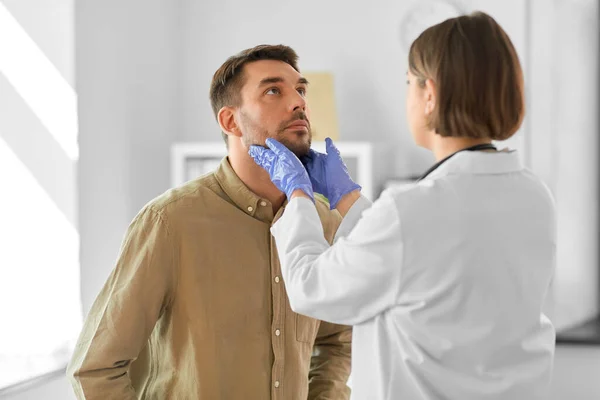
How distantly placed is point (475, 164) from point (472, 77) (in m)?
0.13

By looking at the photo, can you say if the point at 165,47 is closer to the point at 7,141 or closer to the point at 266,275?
the point at 7,141

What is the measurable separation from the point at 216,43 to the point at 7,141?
1.28 metres

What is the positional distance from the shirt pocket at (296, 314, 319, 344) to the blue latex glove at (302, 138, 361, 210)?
0.81 ft

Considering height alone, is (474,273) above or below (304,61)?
below

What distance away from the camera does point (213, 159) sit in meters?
3.22

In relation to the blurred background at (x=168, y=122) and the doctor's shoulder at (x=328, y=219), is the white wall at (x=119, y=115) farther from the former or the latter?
the doctor's shoulder at (x=328, y=219)

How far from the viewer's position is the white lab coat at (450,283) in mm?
1219

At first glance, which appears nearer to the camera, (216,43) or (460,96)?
(460,96)

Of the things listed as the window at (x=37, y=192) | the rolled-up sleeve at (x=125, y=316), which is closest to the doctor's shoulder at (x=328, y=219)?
the rolled-up sleeve at (x=125, y=316)

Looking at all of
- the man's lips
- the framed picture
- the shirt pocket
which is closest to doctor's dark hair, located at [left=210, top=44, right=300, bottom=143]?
the man's lips

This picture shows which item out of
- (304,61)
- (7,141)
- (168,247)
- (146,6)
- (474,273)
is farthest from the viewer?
(304,61)

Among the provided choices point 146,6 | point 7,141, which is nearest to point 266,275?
point 7,141

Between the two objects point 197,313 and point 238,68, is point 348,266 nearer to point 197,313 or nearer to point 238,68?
point 197,313

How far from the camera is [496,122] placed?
126cm
